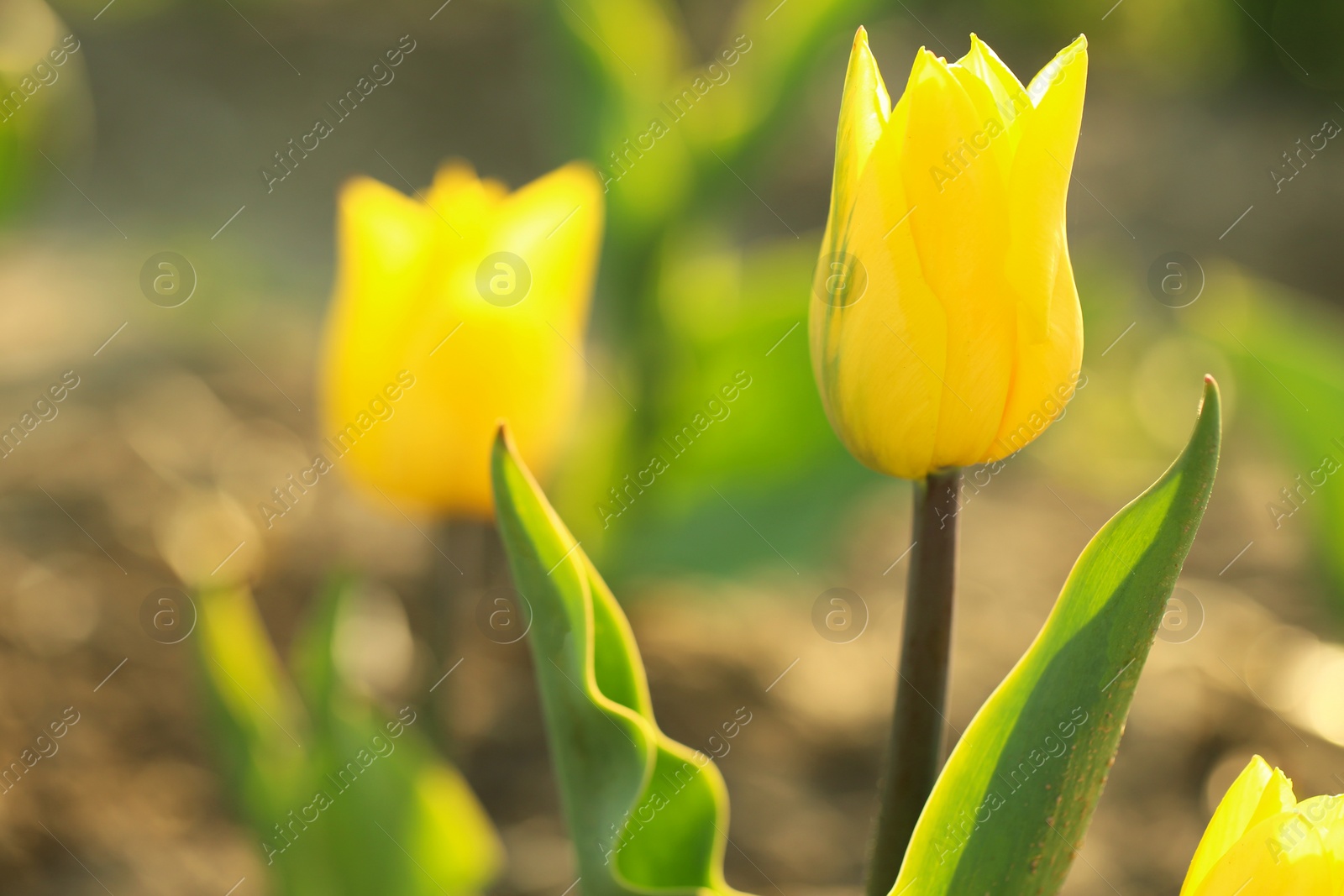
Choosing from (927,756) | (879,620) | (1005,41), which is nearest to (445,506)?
(927,756)

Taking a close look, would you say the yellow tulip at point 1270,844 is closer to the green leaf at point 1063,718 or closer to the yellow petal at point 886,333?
the green leaf at point 1063,718

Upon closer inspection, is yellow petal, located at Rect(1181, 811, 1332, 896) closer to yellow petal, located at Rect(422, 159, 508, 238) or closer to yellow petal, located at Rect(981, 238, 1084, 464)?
yellow petal, located at Rect(981, 238, 1084, 464)

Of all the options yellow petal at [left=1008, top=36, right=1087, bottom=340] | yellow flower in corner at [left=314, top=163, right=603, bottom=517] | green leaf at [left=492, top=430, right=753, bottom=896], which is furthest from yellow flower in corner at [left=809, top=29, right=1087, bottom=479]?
yellow flower in corner at [left=314, top=163, right=603, bottom=517]

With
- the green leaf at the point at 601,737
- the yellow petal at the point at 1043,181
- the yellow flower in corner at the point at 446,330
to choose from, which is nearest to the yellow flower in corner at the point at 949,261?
the yellow petal at the point at 1043,181

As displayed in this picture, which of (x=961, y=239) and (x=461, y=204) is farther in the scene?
(x=461, y=204)

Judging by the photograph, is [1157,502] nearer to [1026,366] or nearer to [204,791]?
[1026,366]

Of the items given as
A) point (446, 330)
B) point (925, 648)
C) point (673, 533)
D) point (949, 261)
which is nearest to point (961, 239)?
point (949, 261)

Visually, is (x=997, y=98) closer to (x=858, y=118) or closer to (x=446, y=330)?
(x=858, y=118)
